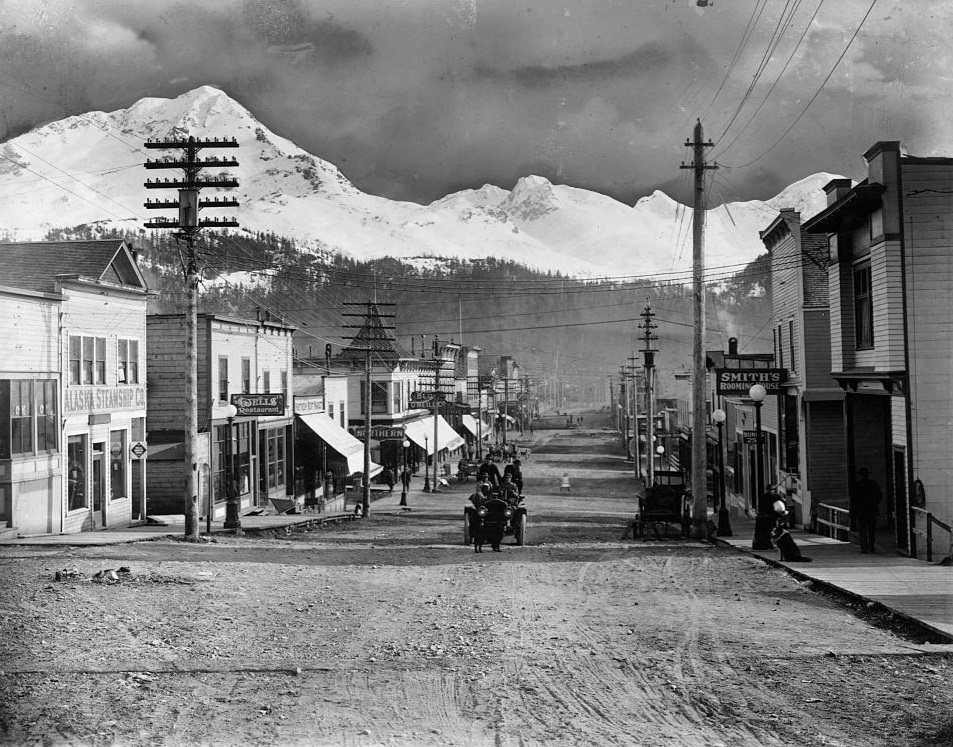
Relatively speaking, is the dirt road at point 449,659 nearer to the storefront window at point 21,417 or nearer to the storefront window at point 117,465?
the storefront window at point 21,417

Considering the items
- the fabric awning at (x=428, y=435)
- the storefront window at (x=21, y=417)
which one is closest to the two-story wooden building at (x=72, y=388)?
the storefront window at (x=21, y=417)

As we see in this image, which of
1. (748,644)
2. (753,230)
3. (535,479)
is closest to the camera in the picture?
(748,644)

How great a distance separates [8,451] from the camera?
65.1 ft

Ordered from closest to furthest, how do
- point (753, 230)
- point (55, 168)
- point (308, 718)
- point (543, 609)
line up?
point (308, 718) < point (543, 609) < point (55, 168) < point (753, 230)

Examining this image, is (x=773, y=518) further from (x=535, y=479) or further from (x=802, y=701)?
(x=535, y=479)

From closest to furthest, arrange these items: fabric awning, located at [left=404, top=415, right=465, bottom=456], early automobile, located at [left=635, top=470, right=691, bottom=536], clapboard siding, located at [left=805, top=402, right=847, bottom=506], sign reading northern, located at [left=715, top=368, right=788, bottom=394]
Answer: early automobile, located at [left=635, top=470, right=691, bottom=536]
sign reading northern, located at [left=715, top=368, right=788, bottom=394]
clapboard siding, located at [left=805, top=402, right=847, bottom=506]
fabric awning, located at [left=404, top=415, right=465, bottom=456]

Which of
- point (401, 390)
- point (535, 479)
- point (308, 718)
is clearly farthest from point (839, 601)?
point (401, 390)

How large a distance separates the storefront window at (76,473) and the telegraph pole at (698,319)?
15695 mm

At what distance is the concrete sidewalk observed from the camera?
10867mm

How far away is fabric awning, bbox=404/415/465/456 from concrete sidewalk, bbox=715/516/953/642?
116 ft

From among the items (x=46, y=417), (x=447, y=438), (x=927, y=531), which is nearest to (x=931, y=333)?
(x=927, y=531)

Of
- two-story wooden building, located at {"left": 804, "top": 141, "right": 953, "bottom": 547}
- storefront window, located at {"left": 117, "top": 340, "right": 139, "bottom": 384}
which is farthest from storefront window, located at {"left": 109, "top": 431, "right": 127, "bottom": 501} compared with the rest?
two-story wooden building, located at {"left": 804, "top": 141, "right": 953, "bottom": 547}

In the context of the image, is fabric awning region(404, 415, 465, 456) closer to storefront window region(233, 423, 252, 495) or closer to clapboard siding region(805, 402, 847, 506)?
storefront window region(233, 423, 252, 495)

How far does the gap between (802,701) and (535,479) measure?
4598 cm
